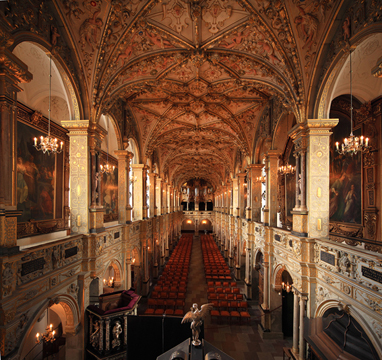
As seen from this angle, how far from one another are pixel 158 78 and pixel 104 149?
7017 mm

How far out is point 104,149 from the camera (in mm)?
14898

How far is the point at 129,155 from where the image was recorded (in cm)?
1202

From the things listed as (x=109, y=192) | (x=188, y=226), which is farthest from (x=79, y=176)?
(x=188, y=226)

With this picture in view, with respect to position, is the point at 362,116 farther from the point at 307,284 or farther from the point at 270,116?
the point at 307,284

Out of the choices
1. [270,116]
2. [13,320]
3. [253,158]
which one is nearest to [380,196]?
[270,116]

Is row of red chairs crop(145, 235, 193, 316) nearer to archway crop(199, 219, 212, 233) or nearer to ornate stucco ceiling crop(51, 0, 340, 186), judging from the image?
ornate stucco ceiling crop(51, 0, 340, 186)

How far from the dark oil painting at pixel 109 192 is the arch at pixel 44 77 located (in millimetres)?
5218

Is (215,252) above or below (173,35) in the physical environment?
below

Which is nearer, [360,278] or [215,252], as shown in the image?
[360,278]

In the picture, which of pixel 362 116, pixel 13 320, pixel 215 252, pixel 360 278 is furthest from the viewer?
pixel 215 252

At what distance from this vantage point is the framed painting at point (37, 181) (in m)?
7.78

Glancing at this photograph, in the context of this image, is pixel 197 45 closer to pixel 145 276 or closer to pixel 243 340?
pixel 243 340

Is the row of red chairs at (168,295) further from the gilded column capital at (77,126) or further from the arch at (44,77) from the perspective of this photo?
the arch at (44,77)

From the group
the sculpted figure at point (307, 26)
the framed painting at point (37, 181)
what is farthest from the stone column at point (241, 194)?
the framed painting at point (37, 181)
